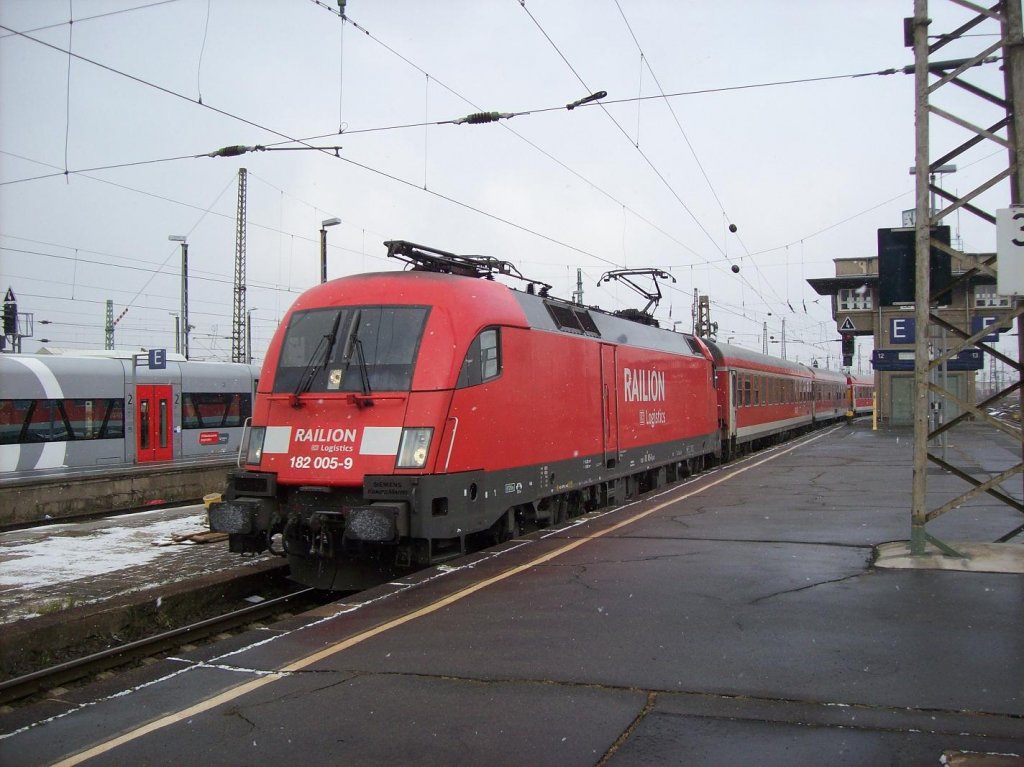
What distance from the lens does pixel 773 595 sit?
6.41m

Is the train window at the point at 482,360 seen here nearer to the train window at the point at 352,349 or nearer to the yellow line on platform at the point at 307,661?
the train window at the point at 352,349

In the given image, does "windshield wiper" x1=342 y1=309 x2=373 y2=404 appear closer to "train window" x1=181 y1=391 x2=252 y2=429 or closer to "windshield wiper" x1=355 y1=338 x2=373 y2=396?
"windshield wiper" x1=355 y1=338 x2=373 y2=396

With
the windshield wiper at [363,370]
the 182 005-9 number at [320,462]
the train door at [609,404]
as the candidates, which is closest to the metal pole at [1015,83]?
the train door at [609,404]

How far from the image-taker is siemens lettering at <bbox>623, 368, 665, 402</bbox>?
13086 mm

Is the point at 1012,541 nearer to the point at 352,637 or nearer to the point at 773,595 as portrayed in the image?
the point at 773,595

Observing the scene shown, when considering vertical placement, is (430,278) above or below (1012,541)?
above

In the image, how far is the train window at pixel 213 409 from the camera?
77.7 ft

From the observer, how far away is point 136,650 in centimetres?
700

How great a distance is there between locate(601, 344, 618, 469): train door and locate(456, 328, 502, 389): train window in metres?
3.48

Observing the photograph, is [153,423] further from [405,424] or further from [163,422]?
[405,424]

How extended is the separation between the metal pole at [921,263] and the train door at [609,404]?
504cm

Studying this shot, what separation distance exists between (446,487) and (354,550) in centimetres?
118

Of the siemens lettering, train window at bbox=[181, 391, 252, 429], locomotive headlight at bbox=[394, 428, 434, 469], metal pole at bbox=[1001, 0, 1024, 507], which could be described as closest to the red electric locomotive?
locomotive headlight at bbox=[394, 428, 434, 469]

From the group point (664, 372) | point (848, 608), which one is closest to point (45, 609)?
point (848, 608)
